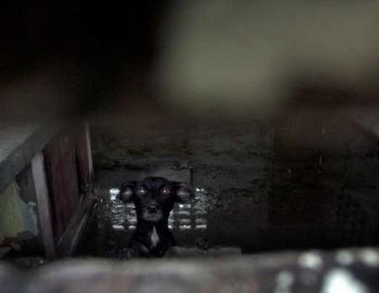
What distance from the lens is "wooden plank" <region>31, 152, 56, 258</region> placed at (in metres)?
2.34

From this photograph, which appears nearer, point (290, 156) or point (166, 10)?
point (166, 10)

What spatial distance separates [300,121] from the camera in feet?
15.5

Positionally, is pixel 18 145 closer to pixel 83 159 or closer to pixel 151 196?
pixel 151 196

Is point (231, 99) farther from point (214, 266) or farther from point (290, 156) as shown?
point (214, 266)

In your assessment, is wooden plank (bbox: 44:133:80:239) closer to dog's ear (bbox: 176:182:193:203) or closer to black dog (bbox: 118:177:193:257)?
black dog (bbox: 118:177:193:257)

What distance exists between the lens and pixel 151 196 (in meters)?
2.73

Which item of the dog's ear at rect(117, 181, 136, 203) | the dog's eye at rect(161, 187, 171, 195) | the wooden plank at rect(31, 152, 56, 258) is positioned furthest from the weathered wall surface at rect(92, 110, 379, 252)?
the wooden plank at rect(31, 152, 56, 258)

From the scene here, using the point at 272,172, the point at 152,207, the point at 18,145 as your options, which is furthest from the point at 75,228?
the point at 272,172

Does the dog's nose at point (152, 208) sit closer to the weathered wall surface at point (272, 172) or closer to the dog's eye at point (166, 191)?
the dog's eye at point (166, 191)

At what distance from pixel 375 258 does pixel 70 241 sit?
9.38 ft

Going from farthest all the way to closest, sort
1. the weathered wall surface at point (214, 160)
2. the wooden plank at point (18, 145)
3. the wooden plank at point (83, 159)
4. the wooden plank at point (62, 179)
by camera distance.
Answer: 1. the weathered wall surface at point (214, 160)
2. the wooden plank at point (83, 159)
3. the wooden plank at point (62, 179)
4. the wooden plank at point (18, 145)

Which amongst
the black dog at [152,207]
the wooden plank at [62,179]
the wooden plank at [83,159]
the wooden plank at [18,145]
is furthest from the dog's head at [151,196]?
the wooden plank at [83,159]

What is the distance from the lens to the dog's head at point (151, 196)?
272 centimetres

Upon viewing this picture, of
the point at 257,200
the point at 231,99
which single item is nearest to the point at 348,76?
the point at 231,99
